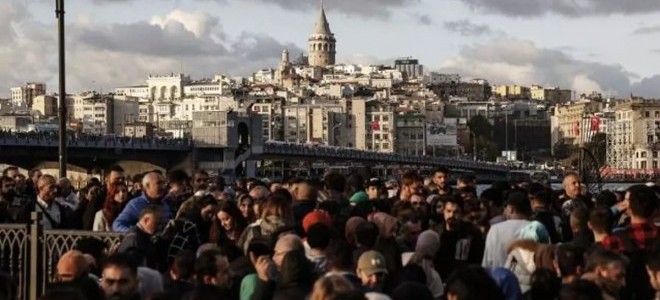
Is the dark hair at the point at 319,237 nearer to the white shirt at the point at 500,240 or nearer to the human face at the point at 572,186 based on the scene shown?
the white shirt at the point at 500,240

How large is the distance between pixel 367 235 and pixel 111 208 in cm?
332

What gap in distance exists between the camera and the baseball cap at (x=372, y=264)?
653 centimetres

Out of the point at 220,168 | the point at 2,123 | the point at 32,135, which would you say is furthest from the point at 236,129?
the point at 2,123

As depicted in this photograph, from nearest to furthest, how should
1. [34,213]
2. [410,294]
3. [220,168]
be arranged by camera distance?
[410,294], [34,213], [220,168]

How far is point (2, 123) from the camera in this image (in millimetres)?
145625

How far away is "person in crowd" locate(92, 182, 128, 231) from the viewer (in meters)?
10.0

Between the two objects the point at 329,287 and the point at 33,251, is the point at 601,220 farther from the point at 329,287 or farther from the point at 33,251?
the point at 33,251

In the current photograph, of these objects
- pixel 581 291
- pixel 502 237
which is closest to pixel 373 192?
pixel 502 237

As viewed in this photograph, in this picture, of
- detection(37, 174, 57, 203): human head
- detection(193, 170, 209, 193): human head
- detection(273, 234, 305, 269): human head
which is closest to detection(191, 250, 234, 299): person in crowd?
detection(273, 234, 305, 269): human head

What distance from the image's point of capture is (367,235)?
24.3 feet

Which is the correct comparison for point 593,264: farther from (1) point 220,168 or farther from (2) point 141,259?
(1) point 220,168

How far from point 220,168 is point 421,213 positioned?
7594 centimetres

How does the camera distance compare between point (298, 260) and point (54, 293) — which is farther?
point (298, 260)

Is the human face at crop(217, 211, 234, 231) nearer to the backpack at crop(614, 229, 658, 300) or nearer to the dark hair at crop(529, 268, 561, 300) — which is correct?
the backpack at crop(614, 229, 658, 300)
